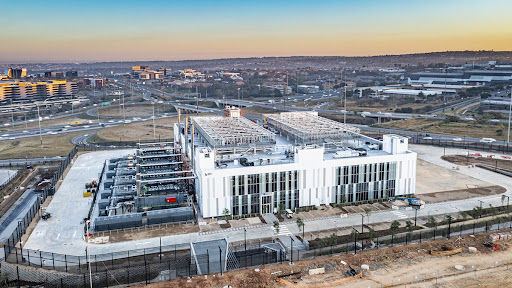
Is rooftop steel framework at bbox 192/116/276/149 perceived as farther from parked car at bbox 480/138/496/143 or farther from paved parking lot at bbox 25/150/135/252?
parked car at bbox 480/138/496/143

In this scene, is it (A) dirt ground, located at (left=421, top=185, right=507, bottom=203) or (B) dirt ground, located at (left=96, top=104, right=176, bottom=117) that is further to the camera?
(B) dirt ground, located at (left=96, top=104, right=176, bottom=117)

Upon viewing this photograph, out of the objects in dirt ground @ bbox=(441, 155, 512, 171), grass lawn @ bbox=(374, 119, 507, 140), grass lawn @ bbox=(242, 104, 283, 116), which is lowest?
dirt ground @ bbox=(441, 155, 512, 171)

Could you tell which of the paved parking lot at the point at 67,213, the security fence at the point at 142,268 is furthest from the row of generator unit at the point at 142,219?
the security fence at the point at 142,268

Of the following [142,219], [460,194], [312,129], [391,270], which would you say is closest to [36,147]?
[142,219]

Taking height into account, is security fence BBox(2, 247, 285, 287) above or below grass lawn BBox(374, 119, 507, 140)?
below

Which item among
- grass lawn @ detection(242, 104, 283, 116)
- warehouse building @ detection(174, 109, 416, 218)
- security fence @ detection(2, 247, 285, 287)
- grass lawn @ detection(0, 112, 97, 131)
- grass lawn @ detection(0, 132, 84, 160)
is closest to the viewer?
security fence @ detection(2, 247, 285, 287)

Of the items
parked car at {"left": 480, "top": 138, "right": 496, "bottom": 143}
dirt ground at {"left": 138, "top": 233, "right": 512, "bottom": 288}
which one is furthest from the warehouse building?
parked car at {"left": 480, "top": 138, "right": 496, "bottom": 143}
